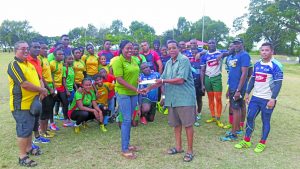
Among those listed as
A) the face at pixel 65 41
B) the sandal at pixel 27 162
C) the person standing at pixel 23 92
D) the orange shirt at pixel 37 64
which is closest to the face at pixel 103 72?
the face at pixel 65 41

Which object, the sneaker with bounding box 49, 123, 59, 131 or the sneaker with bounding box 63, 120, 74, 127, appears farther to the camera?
the sneaker with bounding box 63, 120, 74, 127

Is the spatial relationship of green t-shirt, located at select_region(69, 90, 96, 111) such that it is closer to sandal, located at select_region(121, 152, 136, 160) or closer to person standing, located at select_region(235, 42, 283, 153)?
sandal, located at select_region(121, 152, 136, 160)

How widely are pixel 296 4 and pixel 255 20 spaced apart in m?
5.64

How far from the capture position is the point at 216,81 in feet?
22.4

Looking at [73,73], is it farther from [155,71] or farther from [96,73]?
[155,71]

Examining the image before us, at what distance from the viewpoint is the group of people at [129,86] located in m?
4.52

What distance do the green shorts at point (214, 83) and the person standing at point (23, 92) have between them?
3.92 meters

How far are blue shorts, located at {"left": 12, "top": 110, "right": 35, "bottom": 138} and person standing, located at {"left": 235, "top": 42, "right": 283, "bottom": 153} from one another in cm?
367

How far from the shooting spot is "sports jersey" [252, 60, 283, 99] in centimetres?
502

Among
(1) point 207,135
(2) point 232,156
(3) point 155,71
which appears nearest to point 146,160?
(2) point 232,156

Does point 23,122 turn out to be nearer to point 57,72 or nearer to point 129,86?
point 129,86

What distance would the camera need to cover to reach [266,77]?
16.8 feet

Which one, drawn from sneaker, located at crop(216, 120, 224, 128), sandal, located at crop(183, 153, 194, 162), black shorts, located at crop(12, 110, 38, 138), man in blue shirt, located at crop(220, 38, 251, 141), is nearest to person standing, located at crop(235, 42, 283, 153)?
man in blue shirt, located at crop(220, 38, 251, 141)

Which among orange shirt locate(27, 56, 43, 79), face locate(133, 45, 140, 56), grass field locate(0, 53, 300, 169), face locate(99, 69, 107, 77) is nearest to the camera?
grass field locate(0, 53, 300, 169)
